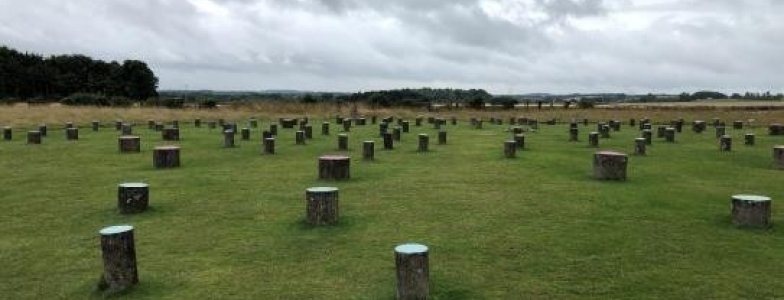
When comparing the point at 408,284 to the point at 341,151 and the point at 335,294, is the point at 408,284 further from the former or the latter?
the point at 341,151

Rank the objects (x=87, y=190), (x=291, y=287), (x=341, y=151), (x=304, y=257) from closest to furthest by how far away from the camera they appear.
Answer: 1. (x=291, y=287)
2. (x=304, y=257)
3. (x=87, y=190)
4. (x=341, y=151)

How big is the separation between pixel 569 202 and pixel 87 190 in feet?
24.6

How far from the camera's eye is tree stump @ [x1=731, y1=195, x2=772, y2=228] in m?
8.24

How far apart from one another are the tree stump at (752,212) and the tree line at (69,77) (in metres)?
67.6

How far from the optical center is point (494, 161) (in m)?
15.5

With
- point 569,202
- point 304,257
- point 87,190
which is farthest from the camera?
point 87,190

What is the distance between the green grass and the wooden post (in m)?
0.19

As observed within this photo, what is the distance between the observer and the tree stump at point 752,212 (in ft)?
27.0

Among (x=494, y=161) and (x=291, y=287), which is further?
(x=494, y=161)

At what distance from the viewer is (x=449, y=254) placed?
7168mm

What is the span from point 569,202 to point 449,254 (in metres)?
3.46

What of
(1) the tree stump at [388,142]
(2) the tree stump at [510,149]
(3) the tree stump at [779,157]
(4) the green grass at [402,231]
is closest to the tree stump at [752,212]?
(4) the green grass at [402,231]

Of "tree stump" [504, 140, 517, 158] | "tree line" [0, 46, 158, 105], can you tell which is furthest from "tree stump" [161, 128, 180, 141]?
"tree line" [0, 46, 158, 105]

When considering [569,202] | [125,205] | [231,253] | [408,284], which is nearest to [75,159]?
[125,205]
